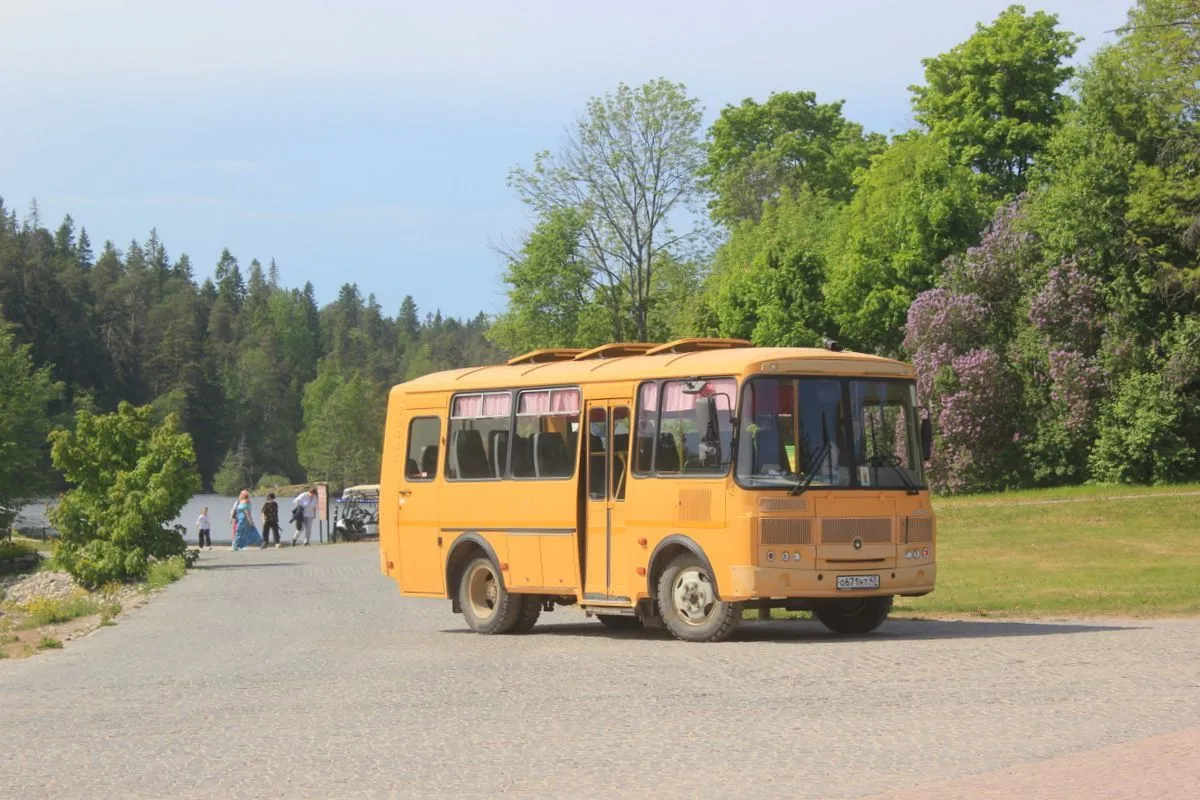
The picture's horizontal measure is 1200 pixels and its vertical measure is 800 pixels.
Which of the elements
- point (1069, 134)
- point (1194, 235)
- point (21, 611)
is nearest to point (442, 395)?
point (21, 611)

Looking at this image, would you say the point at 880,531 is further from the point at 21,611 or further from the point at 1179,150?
the point at 1179,150

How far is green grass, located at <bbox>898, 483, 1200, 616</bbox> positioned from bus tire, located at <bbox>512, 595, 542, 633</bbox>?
17.3 feet

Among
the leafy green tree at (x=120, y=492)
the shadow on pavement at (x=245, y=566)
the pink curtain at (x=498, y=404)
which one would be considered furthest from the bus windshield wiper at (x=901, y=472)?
the leafy green tree at (x=120, y=492)

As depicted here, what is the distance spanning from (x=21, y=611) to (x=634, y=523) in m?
28.1

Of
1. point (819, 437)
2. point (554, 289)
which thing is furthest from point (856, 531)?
point (554, 289)

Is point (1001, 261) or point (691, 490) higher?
point (1001, 261)

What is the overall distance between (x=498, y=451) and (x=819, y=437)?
502cm

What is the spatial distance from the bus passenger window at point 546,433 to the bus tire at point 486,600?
1.43 metres

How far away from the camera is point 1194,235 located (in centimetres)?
4838

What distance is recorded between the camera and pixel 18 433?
9888 cm

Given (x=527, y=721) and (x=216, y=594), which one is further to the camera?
(x=216, y=594)

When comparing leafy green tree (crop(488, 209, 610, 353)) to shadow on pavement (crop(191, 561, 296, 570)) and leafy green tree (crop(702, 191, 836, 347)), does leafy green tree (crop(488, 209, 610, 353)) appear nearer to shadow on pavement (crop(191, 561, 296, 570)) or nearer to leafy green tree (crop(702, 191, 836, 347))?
leafy green tree (crop(702, 191, 836, 347))

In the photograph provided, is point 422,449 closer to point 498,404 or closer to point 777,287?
point 498,404

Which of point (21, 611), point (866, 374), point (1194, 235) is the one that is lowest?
point (21, 611)
